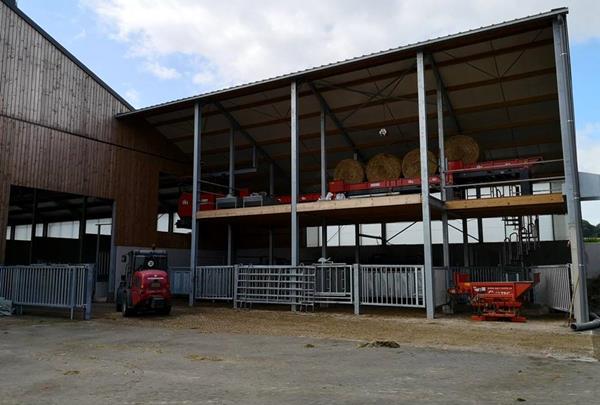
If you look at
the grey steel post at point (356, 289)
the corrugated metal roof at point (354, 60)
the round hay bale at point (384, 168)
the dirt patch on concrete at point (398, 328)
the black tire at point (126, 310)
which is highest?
the corrugated metal roof at point (354, 60)

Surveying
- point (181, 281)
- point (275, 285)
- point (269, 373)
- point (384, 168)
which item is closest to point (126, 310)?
point (275, 285)

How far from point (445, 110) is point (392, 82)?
3102 millimetres

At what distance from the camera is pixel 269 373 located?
7.71 meters

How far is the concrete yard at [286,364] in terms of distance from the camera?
250 inches

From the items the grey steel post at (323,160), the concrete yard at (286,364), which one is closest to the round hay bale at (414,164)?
the grey steel post at (323,160)

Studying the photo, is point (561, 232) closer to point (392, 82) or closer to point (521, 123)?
point (521, 123)

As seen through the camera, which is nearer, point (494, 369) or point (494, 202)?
point (494, 369)

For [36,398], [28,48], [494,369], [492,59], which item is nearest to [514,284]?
[494,369]

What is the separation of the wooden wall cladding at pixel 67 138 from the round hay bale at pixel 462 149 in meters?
14.0

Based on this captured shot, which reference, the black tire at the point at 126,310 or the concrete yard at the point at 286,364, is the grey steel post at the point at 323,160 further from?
the black tire at the point at 126,310

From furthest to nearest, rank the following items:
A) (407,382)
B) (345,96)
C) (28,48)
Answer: (345,96)
(28,48)
(407,382)

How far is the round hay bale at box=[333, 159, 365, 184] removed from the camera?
23061 millimetres

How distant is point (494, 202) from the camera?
1752 centimetres

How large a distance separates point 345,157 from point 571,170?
13210mm
